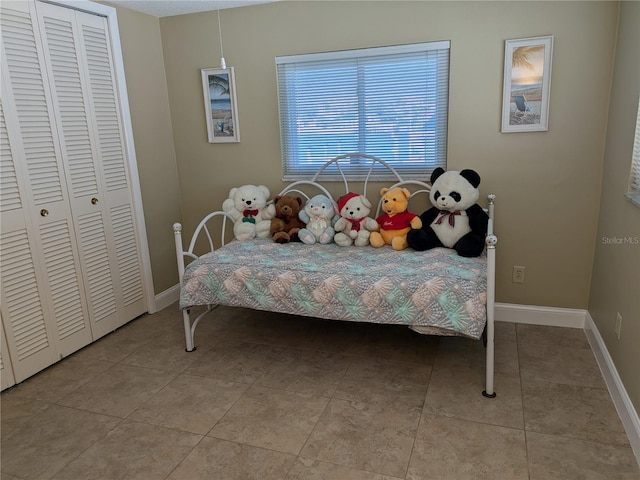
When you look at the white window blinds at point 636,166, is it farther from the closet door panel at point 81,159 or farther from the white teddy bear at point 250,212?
the closet door panel at point 81,159

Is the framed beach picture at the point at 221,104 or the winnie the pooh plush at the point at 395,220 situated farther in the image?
the framed beach picture at the point at 221,104

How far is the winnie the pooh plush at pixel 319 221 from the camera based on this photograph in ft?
9.75

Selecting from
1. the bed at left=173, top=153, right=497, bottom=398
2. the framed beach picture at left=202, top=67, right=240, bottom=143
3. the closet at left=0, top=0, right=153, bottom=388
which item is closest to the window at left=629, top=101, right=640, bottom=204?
the bed at left=173, top=153, right=497, bottom=398

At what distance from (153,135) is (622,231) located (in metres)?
3.09

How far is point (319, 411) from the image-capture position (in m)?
2.20

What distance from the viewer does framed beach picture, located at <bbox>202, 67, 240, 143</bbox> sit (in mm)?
3369

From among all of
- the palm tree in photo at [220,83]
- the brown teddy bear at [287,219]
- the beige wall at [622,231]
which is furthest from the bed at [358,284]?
the palm tree in photo at [220,83]

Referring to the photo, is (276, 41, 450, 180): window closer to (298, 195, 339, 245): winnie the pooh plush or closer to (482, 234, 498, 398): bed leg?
(298, 195, 339, 245): winnie the pooh plush

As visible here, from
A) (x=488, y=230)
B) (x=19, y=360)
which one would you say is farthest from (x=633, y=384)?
(x=19, y=360)

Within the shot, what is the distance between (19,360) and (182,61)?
2.32 m

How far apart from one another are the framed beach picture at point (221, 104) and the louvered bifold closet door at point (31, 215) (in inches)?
44.4

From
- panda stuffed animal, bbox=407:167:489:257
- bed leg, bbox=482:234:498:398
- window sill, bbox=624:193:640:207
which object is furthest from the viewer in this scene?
Answer: panda stuffed animal, bbox=407:167:489:257

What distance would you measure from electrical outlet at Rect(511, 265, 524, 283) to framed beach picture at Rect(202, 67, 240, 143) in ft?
7.19

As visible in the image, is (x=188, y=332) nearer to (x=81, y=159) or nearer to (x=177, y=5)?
(x=81, y=159)
